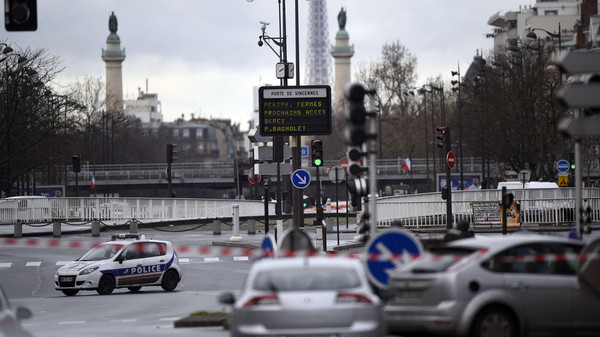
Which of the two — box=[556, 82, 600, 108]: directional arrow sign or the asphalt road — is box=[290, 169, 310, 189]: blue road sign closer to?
the asphalt road

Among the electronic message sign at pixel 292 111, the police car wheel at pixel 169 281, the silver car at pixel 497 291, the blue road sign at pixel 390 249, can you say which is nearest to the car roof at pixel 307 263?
the silver car at pixel 497 291

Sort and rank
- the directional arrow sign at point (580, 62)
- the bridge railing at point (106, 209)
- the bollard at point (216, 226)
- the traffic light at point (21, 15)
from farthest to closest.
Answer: the bridge railing at point (106, 209) < the bollard at point (216, 226) < the traffic light at point (21, 15) < the directional arrow sign at point (580, 62)

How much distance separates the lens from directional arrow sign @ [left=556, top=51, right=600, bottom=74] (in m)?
16.3

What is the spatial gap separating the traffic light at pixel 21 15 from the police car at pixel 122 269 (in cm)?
1275

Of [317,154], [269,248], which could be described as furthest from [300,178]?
[269,248]

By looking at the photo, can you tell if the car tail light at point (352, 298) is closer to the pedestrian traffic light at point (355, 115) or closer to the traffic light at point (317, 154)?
the pedestrian traffic light at point (355, 115)

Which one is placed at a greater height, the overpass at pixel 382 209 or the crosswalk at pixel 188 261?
the overpass at pixel 382 209

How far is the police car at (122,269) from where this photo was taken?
1156 inches

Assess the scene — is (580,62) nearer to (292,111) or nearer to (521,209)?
(292,111)

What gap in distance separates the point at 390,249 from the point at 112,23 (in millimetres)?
178086

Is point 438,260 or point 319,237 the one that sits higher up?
point 438,260

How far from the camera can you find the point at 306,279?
1316 centimetres

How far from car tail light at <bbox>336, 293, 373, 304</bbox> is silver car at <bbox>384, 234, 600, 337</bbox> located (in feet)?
3.40

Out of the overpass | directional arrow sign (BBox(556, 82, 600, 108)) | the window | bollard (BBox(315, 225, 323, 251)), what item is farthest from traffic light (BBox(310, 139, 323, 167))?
the window
